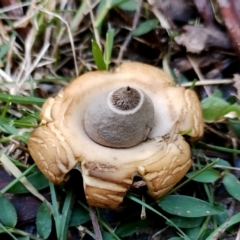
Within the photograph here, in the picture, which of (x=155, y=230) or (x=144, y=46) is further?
(x=144, y=46)

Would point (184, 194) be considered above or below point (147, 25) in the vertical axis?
below

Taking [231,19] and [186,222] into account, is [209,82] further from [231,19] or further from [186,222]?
[186,222]

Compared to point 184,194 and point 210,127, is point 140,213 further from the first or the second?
point 210,127

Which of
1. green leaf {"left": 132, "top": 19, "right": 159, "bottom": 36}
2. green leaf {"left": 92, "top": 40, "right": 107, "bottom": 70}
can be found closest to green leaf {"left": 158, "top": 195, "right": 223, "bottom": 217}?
green leaf {"left": 92, "top": 40, "right": 107, "bottom": 70}

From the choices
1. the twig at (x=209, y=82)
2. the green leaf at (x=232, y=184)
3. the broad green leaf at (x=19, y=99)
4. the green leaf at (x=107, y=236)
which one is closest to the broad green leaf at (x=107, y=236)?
the green leaf at (x=107, y=236)

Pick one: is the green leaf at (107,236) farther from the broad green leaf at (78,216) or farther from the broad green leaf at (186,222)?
the broad green leaf at (186,222)

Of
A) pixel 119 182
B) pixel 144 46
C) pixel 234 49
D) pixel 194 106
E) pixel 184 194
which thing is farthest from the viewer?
pixel 144 46

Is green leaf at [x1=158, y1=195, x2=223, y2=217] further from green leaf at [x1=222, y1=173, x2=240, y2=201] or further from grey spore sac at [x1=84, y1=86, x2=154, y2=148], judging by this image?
grey spore sac at [x1=84, y1=86, x2=154, y2=148]

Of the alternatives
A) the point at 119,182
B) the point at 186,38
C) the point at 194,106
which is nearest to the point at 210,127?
the point at 194,106

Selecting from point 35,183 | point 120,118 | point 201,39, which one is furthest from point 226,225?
point 201,39
